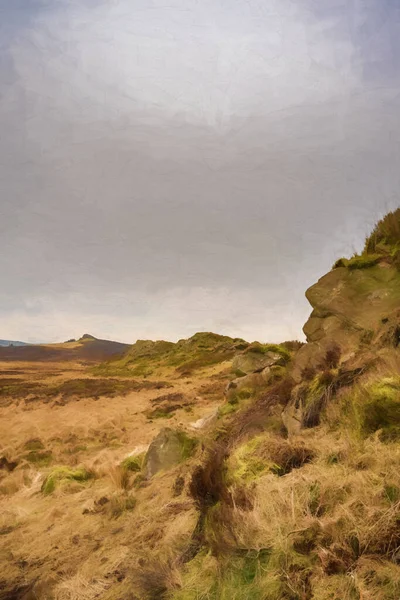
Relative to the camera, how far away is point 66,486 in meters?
6.65

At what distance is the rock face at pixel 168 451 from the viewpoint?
665 cm

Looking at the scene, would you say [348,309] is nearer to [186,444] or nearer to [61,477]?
[186,444]

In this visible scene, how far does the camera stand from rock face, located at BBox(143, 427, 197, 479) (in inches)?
262

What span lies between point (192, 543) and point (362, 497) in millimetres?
1755

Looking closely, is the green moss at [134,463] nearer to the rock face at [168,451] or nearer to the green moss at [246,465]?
the rock face at [168,451]

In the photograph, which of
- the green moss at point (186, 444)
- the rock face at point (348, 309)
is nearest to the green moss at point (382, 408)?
the rock face at point (348, 309)

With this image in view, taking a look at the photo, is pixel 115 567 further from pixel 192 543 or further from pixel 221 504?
pixel 221 504

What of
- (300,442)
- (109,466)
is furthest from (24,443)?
(300,442)

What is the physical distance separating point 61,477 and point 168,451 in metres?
2.29

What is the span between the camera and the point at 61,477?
7.08 m

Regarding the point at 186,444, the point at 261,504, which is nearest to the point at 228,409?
the point at 186,444

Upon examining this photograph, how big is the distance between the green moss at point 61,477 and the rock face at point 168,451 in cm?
146

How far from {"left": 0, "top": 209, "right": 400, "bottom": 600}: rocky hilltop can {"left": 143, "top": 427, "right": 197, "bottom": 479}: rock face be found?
0.08 ft

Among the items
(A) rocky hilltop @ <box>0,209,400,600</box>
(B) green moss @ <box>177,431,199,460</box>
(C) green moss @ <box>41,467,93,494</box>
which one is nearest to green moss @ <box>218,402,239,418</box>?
(A) rocky hilltop @ <box>0,209,400,600</box>
